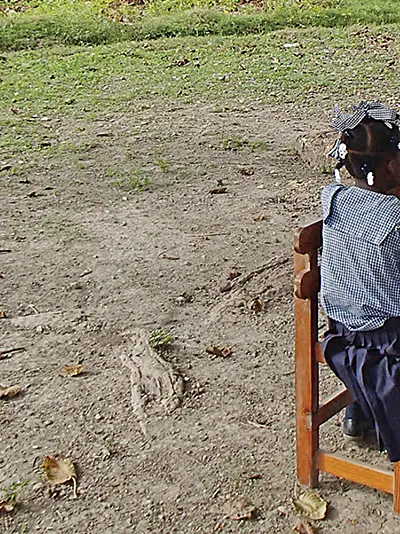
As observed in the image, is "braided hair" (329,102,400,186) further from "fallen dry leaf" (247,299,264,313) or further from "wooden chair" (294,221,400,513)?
"fallen dry leaf" (247,299,264,313)

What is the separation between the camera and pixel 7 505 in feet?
9.96

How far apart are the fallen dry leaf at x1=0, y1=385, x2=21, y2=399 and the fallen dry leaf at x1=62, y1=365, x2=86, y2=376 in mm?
227

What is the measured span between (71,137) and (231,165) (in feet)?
5.48

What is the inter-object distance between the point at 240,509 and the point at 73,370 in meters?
1.26

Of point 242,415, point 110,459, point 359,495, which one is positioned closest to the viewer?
point 359,495

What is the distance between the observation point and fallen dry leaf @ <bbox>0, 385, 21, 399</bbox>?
3.75 meters

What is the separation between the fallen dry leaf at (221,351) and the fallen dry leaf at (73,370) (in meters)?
0.57

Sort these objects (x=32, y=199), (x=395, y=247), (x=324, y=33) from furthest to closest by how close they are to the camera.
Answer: (x=324, y=33), (x=32, y=199), (x=395, y=247)

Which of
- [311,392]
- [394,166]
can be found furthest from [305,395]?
[394,166]

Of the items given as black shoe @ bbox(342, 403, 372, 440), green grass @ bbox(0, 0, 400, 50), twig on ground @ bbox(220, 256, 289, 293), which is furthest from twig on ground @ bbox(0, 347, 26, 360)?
green grass @ bbox(0, 0, 400, 50)

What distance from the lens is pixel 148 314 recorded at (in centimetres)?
444

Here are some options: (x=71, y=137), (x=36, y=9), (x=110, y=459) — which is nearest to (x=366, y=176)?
(x=110, y=459)

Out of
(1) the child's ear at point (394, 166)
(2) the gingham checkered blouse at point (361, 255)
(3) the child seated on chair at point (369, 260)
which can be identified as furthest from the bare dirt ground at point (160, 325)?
(1) the child's ear at point (394, 166)

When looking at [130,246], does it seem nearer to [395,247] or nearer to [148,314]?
[148,314]
